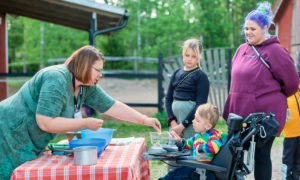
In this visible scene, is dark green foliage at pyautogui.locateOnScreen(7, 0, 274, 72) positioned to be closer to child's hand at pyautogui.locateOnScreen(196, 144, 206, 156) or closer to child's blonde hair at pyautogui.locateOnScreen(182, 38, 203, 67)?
child's blonde hair at pyautogui.locateOnScreen(182, 38, 203, 67)

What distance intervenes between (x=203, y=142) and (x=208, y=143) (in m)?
0.11

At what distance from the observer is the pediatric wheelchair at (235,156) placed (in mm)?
2303

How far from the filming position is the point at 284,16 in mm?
9664

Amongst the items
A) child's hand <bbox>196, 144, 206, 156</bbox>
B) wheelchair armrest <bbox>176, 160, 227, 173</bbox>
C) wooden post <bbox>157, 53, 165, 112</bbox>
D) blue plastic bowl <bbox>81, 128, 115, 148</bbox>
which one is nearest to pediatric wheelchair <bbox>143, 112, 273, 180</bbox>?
wheelchair armrest <bbox>176, 160, 227, 173</bbox>

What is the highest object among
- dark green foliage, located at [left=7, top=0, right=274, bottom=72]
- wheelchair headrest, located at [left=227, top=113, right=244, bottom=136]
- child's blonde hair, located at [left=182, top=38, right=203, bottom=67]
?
dark green foliage, located at [left=7, top=0, right=274, bottom=72]

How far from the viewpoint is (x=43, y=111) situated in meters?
2.20

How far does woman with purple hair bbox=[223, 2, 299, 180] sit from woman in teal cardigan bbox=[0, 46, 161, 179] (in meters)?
1.26

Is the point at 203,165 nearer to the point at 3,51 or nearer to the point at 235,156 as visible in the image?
the point at 235,156

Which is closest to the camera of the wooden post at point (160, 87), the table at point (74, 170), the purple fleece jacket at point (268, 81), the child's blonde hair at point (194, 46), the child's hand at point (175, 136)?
the table at point (74, 170)

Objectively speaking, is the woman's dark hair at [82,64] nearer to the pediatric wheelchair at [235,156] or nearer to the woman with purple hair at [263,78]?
the pediatric wheelchair at [235,156]

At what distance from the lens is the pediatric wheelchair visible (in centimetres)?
230

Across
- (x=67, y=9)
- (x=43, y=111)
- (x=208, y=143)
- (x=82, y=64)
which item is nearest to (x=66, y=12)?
(x=67, y=9)

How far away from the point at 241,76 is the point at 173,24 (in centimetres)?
2572

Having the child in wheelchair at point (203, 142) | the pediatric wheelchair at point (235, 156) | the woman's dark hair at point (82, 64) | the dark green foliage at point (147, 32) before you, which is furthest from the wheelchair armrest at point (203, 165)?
the dark green foliage at point (147, 32)
